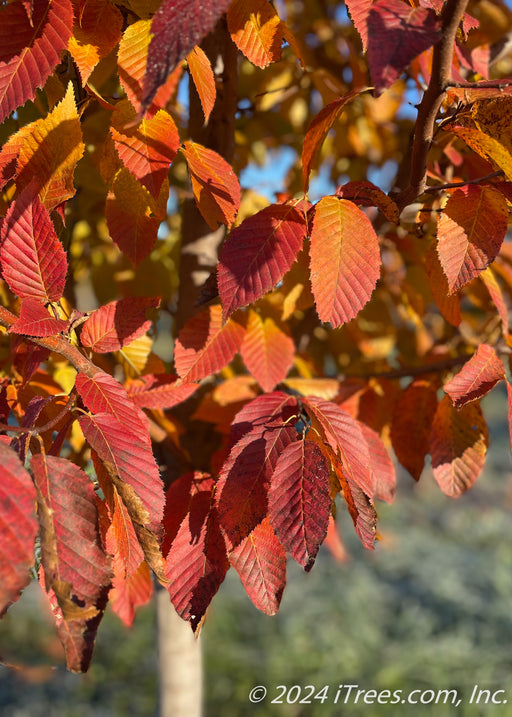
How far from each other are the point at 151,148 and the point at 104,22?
136 millimetres

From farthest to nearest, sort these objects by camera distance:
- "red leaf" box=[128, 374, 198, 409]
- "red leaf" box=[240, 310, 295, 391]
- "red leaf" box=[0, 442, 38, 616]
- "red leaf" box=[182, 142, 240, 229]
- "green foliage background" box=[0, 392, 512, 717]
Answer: "green foliage background" box=[0, 392, 512, 717]
"red leaf" box=[240, 310, 295, 391]
"red leaf" box=[128, 374, 198, 409]
"red leaf" box=[182, 142, 240, 229]
"red leaf" box=[0, 442, 38, 616]

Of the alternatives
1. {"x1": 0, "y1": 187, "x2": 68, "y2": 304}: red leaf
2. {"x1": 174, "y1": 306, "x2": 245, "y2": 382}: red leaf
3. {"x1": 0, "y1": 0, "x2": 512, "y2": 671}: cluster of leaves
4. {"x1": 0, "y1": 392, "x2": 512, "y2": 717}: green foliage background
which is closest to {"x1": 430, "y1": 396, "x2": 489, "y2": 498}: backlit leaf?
Answer: {"x1": 0, "y1": 0, "x2": 512, "y2": 671}: cluster of leaves

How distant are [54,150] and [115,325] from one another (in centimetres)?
21

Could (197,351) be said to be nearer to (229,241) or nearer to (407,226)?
(229,241)

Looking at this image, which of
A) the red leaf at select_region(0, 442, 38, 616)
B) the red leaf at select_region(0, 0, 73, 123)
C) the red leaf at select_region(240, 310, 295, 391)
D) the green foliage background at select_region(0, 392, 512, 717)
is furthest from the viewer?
the green foliage background at select_region(0, 392, 512, 717)

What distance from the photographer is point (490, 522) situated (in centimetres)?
410

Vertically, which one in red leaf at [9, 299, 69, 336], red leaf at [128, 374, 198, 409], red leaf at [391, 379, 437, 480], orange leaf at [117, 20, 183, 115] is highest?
orange leaf at [117, 20, 183, 115]

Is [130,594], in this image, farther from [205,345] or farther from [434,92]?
[434,92]

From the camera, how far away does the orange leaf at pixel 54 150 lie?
1.92 feet

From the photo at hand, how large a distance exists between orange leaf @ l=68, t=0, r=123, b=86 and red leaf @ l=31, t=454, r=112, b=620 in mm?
398

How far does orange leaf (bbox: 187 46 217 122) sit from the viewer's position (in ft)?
1.98

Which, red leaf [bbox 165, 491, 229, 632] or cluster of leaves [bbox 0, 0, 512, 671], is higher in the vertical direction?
cluster of leaves [bbox 0, 0, 512, 671]

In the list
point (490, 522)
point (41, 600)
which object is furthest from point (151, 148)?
point (490, 522)

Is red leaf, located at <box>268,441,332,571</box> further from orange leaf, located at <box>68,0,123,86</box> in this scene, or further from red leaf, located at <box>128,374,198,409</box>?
orange leaf, located at <box>68,0,123,86</box>
